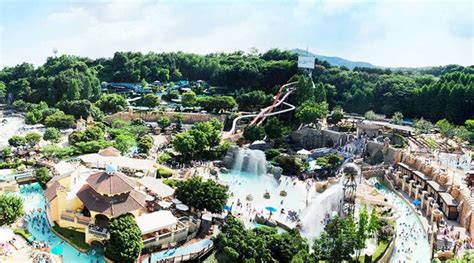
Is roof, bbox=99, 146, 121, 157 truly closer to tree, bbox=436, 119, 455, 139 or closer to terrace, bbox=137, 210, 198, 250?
terrace, bbox=137, 210, 198, 250

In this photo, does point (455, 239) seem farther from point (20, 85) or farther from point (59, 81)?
point (20, 85)

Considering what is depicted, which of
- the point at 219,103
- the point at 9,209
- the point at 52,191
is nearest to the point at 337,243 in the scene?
the point at 52,191

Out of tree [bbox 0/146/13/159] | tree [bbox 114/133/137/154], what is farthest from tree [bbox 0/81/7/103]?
tree [bbox 114/133/137/154]

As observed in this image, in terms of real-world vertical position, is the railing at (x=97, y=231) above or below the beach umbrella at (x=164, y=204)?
below

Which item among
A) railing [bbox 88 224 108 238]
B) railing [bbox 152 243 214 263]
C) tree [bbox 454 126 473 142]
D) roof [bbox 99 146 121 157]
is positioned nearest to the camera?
railing [bbox 152 243 214 263]

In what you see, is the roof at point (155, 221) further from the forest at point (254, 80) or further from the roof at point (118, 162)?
the forest at point (254, 80)

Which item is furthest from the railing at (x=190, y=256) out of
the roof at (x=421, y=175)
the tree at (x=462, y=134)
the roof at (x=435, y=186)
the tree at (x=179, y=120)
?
the tree at (x=462, y=134)
